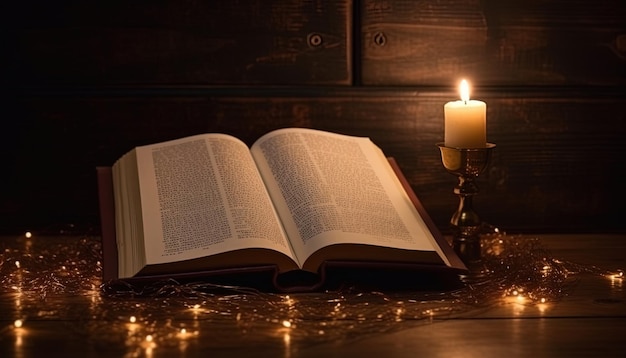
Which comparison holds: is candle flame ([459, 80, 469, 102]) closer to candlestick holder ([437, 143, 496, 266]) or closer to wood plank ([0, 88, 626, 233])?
candlestick holder ([437, 143, 496, 266])

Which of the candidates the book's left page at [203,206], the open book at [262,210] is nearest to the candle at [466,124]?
the open book at [262,210]

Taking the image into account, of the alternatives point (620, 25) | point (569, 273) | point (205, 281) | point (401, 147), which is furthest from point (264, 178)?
point (620, 25)

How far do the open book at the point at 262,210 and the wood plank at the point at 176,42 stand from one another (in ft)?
0.57

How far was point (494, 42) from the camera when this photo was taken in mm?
1533

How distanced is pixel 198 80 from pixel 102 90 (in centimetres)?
16

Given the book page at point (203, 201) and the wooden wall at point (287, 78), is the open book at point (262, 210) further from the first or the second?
the wooden wall at point (287, 78)

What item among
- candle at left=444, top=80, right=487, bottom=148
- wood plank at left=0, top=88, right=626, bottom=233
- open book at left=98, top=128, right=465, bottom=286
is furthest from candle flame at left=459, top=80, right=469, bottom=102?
wood plank at left=0, top=88, right=626, bottom=233

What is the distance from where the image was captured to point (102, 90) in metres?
1.52

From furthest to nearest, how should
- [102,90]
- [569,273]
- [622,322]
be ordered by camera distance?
[102,90]
[569,273]
[622,322]

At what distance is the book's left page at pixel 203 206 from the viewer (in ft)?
3.62

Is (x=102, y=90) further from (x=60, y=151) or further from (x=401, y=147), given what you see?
(x=401, y=147)

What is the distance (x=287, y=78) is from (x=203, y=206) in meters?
0.41

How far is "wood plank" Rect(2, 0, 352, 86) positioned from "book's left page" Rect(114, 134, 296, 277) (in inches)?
7.7

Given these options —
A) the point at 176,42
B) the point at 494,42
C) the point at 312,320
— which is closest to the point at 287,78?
the point at 176,42
